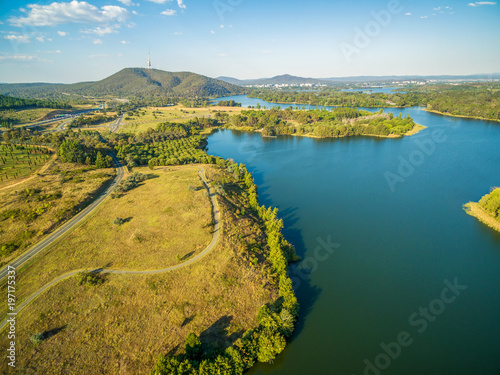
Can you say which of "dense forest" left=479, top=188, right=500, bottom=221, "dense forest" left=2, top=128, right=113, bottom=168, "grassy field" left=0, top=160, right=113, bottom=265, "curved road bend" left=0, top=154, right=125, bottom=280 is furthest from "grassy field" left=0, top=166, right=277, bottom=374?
"dense forest" left=479, top=188, right=500, bottom=221

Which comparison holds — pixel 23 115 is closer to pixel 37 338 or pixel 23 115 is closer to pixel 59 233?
pixel 59 233

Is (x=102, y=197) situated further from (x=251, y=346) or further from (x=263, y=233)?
(x=251, y=346)

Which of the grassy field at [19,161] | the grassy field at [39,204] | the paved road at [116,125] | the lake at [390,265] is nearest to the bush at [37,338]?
the grassy field at [39,204]

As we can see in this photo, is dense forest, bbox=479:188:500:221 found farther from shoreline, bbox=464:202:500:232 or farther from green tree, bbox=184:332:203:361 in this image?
green tree, bbox=184:332:203:361

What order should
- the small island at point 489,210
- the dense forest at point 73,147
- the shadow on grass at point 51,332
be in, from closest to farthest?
the shadow on grass at point 51,332
the small island at point 489,210
the dense forest at point 73,147

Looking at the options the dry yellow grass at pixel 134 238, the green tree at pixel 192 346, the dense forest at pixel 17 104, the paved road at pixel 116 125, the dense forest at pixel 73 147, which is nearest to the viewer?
the green tree at pixel 192 346

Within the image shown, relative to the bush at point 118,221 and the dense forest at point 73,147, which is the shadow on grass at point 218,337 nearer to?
the bush at point 118,221

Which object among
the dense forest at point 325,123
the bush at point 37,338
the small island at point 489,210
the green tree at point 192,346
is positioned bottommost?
the green tree at point 192,346

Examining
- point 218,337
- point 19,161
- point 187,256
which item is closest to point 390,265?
point 218,337
